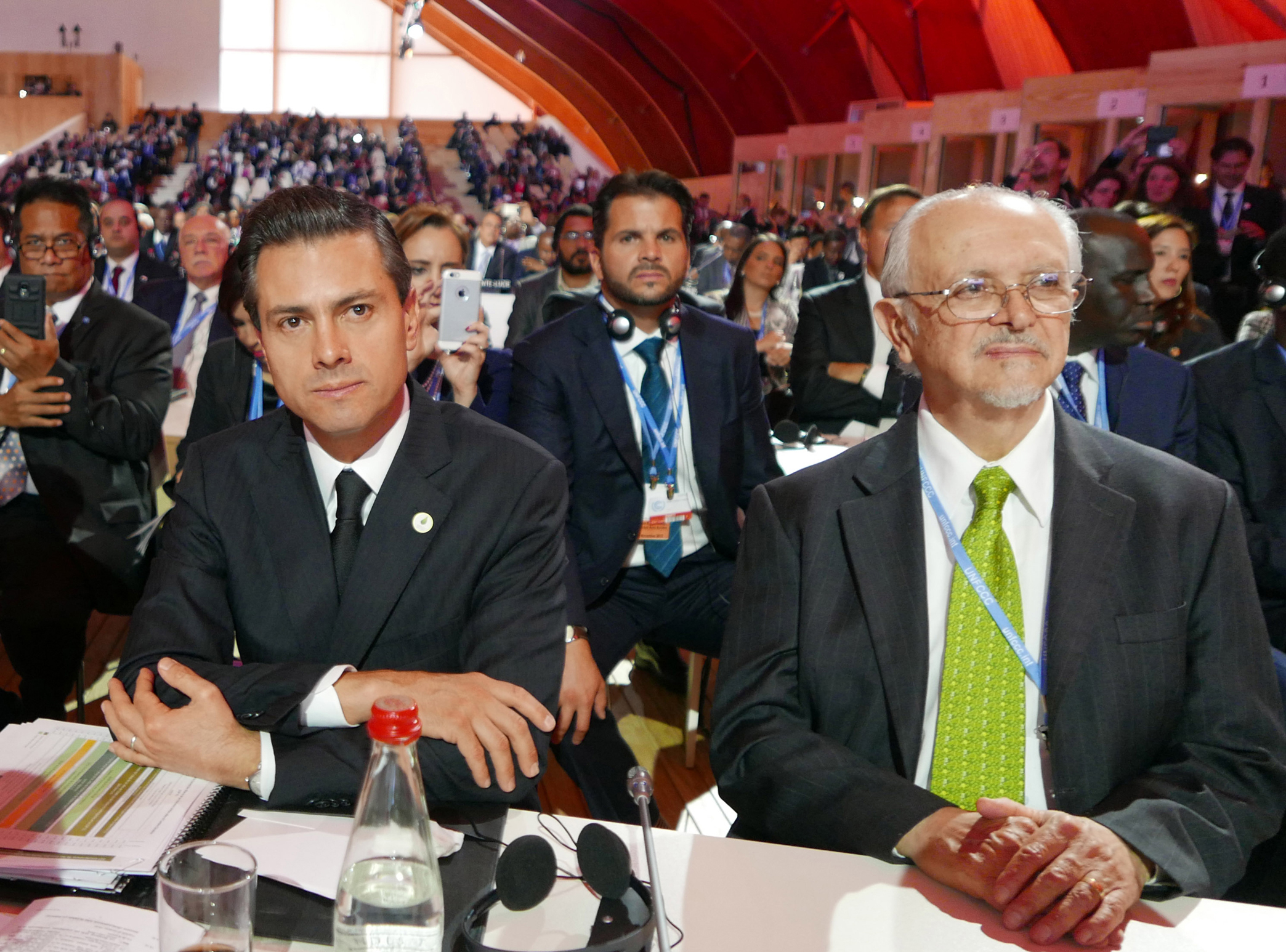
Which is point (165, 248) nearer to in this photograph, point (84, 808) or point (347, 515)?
point (347, 515)

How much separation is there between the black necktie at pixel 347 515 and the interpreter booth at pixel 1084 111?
26.8ft

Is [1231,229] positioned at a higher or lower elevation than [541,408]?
higher

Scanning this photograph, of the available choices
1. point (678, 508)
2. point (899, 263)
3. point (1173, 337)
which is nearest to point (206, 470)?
point (899, 263)

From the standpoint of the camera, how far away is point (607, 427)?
9.12 feet

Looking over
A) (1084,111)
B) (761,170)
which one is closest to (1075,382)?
(1084,111)

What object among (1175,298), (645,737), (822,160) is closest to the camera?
(645,737)

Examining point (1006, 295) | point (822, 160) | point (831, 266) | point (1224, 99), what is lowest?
point (1006, 295)

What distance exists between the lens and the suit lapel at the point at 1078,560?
1411 mm

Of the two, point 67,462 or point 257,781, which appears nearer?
point 257,781

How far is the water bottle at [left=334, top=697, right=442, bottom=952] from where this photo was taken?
91 centimetres

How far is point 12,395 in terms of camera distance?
2.79 meters

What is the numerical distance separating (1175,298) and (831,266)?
515cm

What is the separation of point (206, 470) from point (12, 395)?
148 centimetres

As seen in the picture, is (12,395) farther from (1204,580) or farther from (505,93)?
(505,93)
